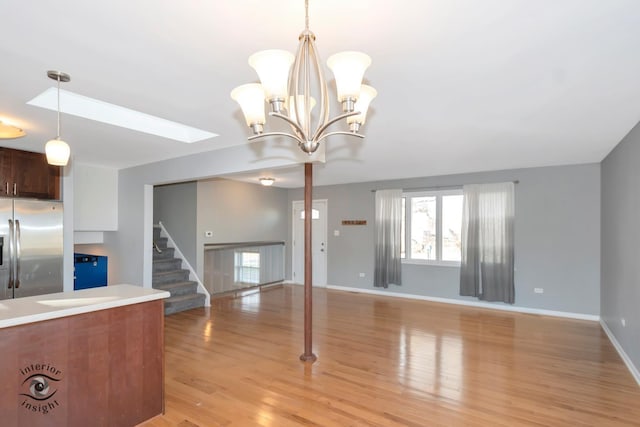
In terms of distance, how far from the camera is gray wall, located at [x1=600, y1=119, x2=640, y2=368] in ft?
10.9

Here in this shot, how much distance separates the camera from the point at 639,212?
3219mm

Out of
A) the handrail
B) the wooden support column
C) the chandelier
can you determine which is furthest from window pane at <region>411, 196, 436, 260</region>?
the chandelier

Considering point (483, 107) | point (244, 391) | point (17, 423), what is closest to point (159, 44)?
point (17, 423)

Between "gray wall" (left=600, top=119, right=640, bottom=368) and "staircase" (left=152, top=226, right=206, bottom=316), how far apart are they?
230 inches

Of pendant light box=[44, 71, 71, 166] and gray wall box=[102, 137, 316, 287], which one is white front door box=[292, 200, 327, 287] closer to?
gray wall box=[102, 137, 316, 287]

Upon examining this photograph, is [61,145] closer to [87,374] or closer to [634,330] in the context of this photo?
[87,374]

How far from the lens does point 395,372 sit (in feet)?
11.1

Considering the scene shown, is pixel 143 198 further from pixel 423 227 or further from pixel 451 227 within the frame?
pixel 451 227

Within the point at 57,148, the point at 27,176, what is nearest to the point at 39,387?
the point at 57,148

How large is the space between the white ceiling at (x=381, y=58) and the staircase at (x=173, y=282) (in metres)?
3.00

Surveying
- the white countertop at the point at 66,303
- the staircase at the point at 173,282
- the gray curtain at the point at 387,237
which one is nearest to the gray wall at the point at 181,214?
the staircase at the point at 173,282

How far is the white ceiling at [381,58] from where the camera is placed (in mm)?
1590

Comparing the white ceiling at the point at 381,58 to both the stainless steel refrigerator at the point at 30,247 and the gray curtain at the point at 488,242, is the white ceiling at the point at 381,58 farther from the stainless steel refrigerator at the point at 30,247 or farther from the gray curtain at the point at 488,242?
the gray curtain at the point at 488,242

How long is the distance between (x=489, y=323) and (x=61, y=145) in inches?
215
